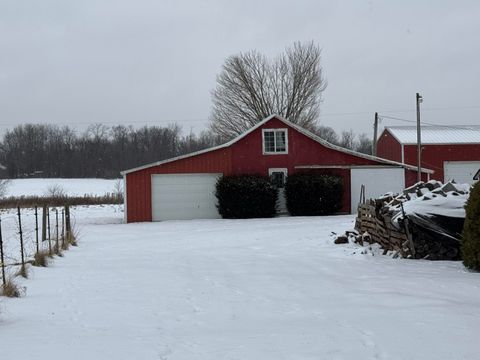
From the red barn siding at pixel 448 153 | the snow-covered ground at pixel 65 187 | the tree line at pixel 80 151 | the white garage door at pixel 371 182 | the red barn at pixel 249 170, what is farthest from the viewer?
the tree line at pixel 80 151

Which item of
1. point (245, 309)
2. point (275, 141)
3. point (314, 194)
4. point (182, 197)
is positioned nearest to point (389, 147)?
point (275, 141)

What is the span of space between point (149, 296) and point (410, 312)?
337cm

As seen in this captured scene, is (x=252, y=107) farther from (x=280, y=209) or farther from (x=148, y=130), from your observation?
(x=148, y=130)

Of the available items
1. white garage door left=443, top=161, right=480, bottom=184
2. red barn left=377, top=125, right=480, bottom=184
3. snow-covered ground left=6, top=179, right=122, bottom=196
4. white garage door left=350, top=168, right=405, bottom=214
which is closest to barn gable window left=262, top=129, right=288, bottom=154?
white garage door left=350, top=168, right=405, bottom=214

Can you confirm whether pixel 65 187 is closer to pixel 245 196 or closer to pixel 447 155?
pixel 447 155

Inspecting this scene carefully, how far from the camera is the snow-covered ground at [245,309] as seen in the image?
4.99 m

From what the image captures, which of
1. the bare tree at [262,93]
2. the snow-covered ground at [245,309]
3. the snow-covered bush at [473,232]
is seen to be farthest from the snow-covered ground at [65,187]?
the snow-covered bush at [473,232]

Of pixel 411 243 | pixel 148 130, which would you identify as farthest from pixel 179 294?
pixel 148 130

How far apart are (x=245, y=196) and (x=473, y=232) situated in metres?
17.2

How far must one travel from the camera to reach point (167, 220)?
26.9 meters

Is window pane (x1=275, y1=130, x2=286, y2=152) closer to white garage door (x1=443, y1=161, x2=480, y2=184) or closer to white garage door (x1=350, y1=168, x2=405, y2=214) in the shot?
white garage door (x1=350, y1=168, x2=405, y2=214)

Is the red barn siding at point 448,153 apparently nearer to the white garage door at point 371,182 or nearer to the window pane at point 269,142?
the white garage door at point 371,182

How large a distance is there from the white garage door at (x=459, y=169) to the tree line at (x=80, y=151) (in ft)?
160

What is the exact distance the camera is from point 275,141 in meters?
28.0
